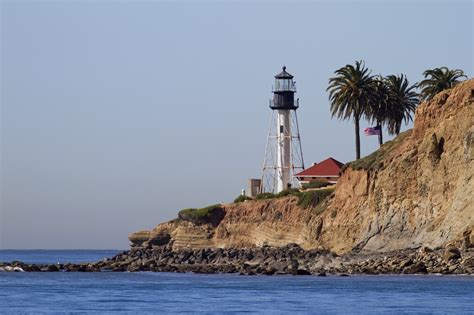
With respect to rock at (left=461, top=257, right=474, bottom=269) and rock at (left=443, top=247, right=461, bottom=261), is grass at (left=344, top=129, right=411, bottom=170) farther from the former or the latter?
rock at (left=461, top=257, right=474, bottom=269)

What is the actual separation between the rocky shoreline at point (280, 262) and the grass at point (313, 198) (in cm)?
409

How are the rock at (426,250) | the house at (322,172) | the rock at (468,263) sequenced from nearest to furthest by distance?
1. the rock at (468,263)
2. the rock at (426,250)
3. the house at (322,172)

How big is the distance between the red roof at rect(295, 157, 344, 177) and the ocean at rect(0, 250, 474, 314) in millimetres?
26765

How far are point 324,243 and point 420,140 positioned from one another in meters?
10.9

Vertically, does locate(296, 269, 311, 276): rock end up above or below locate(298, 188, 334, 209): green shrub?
below

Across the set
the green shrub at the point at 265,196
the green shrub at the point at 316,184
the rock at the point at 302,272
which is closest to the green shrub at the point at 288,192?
the green shrub at the point at 265,196

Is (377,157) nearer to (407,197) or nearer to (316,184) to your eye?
(407,197)

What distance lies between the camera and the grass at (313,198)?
89562 millimetres

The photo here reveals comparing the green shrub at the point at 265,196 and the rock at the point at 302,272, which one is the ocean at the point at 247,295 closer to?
the rock at the point at 302,272

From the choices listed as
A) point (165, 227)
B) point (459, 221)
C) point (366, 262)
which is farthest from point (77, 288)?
point (165, 227)

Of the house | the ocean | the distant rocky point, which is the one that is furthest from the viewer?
the house

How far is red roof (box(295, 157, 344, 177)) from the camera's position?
337 ft

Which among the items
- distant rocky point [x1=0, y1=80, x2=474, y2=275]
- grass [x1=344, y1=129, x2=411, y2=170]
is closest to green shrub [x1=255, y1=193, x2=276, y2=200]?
distant rocky point [x1=0, y1=80, x2=474, y2=275]

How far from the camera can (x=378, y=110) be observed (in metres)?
96.2
